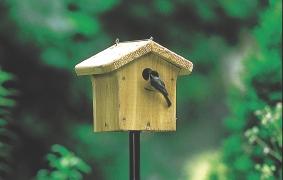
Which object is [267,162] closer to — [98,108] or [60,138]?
[60,138]

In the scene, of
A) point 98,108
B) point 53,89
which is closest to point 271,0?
point 53,89

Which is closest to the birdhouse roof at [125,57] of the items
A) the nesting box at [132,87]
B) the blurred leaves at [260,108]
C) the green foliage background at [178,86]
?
the nesting box at [132,87]

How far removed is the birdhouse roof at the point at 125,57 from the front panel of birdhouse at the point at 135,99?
62 mm

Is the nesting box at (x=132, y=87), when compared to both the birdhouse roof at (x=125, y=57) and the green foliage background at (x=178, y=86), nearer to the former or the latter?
the birdhouse roof at (x=125, y=57)

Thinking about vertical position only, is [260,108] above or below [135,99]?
above

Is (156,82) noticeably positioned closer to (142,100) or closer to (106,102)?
(142,100)

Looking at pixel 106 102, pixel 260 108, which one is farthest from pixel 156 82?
pixel 260 108

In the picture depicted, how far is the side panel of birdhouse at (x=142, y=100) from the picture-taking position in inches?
236

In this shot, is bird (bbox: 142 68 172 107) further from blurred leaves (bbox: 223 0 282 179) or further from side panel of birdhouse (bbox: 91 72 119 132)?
blurred leaves (bbox: 223 0 282 179)

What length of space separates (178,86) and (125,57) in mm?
6306

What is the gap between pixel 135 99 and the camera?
6043 millimetres

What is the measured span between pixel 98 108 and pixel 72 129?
4548 mm

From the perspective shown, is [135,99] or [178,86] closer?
[135,99]

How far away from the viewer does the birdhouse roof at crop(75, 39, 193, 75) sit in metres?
5.99
